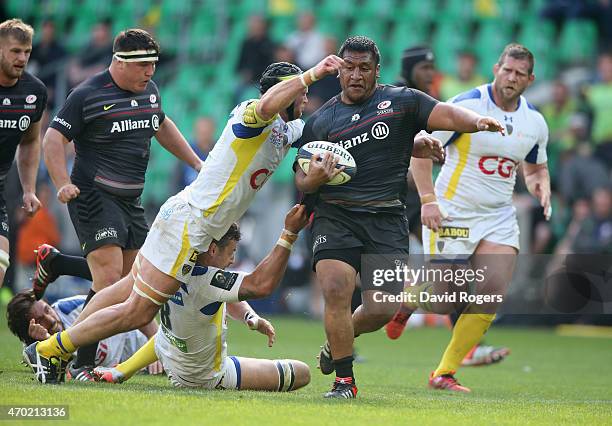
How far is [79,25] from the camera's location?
22953 mm

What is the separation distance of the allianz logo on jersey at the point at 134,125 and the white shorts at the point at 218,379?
203 centimetres

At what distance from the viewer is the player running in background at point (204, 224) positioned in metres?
7.54

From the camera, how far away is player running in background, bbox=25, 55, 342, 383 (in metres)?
7.54

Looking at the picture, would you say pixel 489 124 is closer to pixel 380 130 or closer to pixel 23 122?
pixel 380 130

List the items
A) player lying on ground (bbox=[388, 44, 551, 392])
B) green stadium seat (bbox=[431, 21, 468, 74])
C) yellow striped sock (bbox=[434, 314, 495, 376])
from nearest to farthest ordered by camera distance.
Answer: yellow striped sock (bbox=[434, 314, 495, 376])
player lying on ground (bbox=[388, 44, 551, 392])
green stadium seat (bbox=[431, 21, 468, 74])

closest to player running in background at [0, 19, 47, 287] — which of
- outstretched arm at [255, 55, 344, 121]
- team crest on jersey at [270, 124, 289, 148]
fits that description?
team crest on jersey at [270, 124, 289, 148]

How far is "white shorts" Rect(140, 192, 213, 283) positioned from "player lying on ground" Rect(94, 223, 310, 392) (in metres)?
0.17

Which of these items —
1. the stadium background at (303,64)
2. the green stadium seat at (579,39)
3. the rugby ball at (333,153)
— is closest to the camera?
the rugby ball at (333,153)

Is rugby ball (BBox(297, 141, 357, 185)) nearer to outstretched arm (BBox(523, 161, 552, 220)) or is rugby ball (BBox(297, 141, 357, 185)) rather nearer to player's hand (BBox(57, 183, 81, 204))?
player's hand (BBox(57, 183, 81, 204))

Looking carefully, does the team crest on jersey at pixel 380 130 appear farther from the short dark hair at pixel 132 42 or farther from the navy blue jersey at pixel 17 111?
the navy blue jersey at pixel 17 111

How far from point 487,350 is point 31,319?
15.2ft

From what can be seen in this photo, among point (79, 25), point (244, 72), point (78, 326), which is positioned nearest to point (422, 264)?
point (78, 326)

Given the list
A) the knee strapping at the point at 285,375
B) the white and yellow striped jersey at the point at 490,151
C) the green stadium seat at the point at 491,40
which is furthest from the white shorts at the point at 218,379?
the green stadium seat at the point at 491,40

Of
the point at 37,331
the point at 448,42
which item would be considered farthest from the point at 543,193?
the point at 448,42
